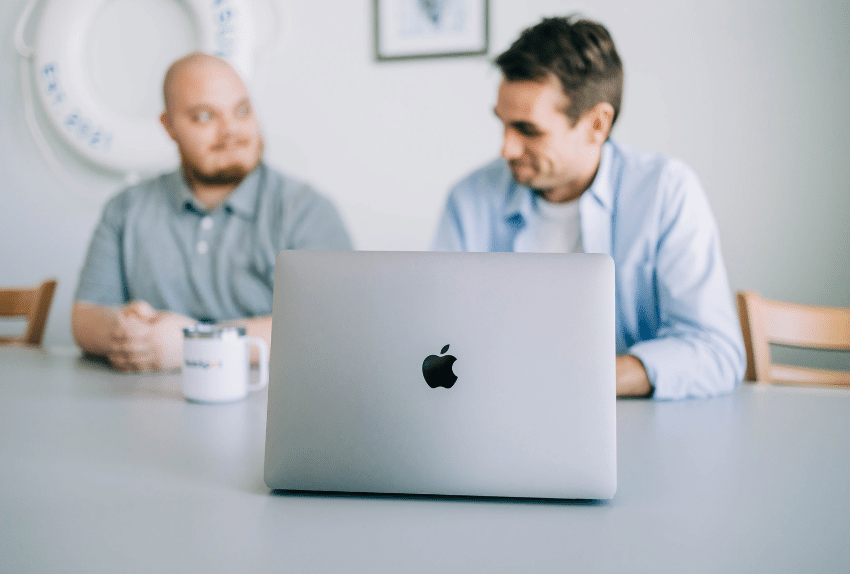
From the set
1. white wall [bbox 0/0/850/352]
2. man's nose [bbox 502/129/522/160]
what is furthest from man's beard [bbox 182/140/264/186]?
man's nose [bbox 502/129/522/160]

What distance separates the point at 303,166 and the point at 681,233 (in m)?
1.16

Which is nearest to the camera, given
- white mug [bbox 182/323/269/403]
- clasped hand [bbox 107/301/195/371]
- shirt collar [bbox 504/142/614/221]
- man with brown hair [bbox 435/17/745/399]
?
white mug [bbox 182/323/269/403]

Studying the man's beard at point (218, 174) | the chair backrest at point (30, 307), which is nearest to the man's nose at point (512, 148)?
the man's beard at point (218, 174)

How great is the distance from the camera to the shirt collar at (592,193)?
1198mm

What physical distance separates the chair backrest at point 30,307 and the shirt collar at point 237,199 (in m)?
0.39

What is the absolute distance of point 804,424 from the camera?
676 mm

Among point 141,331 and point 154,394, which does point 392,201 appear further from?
point 154,394

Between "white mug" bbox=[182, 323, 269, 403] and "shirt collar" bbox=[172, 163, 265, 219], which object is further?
"shirt collar" bbox=[172, 163, 265, 219]

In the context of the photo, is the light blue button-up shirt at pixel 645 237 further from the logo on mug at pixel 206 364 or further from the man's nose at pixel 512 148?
the logo on mug at pixel 206 364

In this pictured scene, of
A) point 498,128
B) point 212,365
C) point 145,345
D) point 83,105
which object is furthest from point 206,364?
point 83,105

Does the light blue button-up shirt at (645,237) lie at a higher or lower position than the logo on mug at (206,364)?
higher

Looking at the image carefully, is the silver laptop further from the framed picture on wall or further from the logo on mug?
the framed picture on wall

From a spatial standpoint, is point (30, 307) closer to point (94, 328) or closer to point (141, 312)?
point (94, 328)

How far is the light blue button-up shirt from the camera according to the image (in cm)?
102
